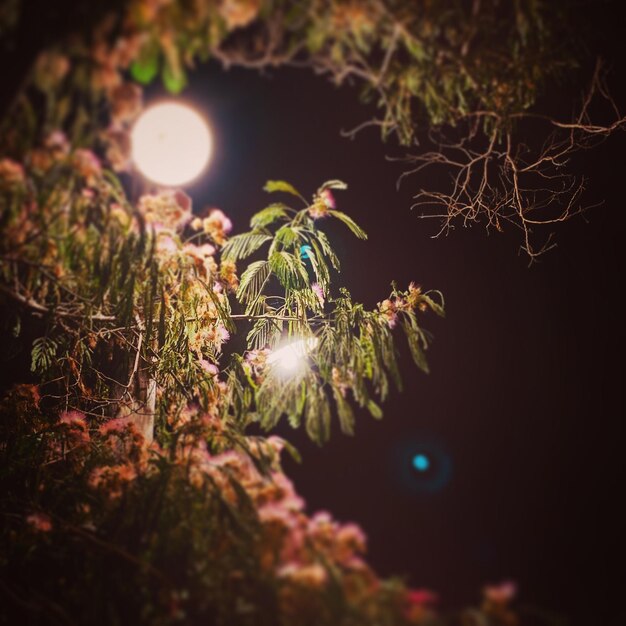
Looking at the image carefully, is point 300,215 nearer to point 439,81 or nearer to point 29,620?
point 439,81

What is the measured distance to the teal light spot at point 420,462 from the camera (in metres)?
6.45

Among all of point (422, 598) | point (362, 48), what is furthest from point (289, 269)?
point (422, 598)

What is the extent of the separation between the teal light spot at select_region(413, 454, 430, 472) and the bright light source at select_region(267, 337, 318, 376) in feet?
16.1

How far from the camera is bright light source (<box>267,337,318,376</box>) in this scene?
8.02 feet

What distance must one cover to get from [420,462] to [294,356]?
5146 mm

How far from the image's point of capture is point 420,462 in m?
6.57

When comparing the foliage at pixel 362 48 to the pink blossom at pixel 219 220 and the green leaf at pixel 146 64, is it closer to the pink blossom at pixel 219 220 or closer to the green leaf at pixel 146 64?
the green leaf at pixel 146 64

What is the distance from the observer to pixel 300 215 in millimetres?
2254

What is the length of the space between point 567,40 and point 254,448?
267cm

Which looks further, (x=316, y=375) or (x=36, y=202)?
(x=316, y=375)

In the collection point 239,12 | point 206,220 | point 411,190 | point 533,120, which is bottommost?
point 206,220

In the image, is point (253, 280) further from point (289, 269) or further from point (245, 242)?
point (245, 242)

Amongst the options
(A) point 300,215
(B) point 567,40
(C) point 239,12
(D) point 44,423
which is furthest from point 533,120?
(D) point 44,423

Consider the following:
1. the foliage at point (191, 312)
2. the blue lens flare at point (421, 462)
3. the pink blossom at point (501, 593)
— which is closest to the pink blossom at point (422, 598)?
the foliage at point (191, 312)
